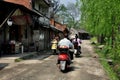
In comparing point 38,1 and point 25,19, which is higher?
point 38,1

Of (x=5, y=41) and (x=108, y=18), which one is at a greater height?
(x=108, y=18)

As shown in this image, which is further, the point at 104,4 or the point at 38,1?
the point at 38,1

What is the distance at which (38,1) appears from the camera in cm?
3959

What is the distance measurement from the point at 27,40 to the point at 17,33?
3.00m

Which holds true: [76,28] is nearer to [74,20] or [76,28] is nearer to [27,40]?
[74,20]

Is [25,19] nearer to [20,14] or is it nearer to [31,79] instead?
[20,14]

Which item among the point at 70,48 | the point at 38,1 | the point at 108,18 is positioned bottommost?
the point at 70,48

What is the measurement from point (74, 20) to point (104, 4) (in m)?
97.4

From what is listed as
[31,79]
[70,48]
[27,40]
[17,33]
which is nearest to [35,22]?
[27,40]

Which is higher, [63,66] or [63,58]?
[63,58]

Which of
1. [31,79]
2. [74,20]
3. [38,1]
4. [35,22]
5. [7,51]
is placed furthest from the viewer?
[74,20]

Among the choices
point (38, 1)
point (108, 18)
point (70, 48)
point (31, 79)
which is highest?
point (38, 1)

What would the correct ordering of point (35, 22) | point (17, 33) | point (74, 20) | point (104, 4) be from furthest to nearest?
point (74, 20) → point (35, 22) → point (17, 33) → point (104, 4)

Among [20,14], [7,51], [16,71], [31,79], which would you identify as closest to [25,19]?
[20,14]
